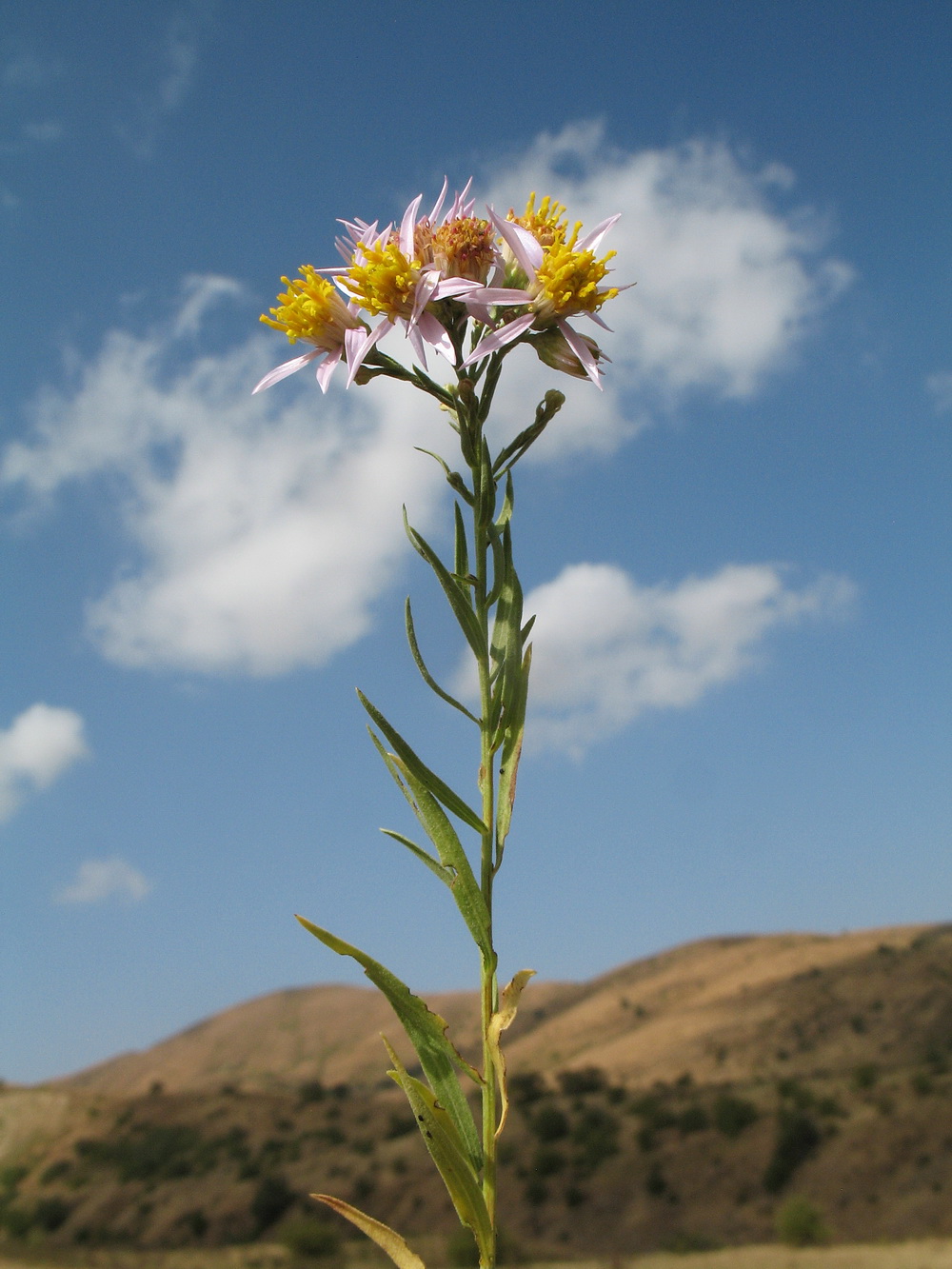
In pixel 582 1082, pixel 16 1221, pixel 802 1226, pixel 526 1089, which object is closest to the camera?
pixel 802 1226

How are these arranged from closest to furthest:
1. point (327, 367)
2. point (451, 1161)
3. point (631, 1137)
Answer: point (451, 1161), point (327, 367), point (631, 1137)

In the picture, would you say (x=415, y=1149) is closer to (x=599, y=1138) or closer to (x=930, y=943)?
(x=599, y=1138)

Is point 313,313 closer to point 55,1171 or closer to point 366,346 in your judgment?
point 366,346

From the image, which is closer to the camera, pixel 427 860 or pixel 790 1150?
pixel 427 860

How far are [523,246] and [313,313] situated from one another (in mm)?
549

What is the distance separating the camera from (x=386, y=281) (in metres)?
2.24

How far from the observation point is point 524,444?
2.38m

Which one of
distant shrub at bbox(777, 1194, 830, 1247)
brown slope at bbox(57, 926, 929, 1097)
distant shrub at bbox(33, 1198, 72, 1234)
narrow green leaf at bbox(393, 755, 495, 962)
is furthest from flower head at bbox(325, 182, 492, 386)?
distant shrub at bbox(33, 1198, 72, 1234)

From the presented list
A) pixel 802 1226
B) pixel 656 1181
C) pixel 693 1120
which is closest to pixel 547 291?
pixel 802 1226

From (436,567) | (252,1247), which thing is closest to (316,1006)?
(252,1247)

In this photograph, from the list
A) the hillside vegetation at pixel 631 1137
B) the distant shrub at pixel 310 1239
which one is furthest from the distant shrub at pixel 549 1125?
the distant shrub at pixel 310 1239

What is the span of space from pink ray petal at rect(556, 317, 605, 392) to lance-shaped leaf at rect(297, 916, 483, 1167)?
4.60 ft

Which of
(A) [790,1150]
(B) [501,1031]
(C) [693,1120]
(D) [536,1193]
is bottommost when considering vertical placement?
(A) [790,1150]

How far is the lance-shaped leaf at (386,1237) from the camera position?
1958 mm
